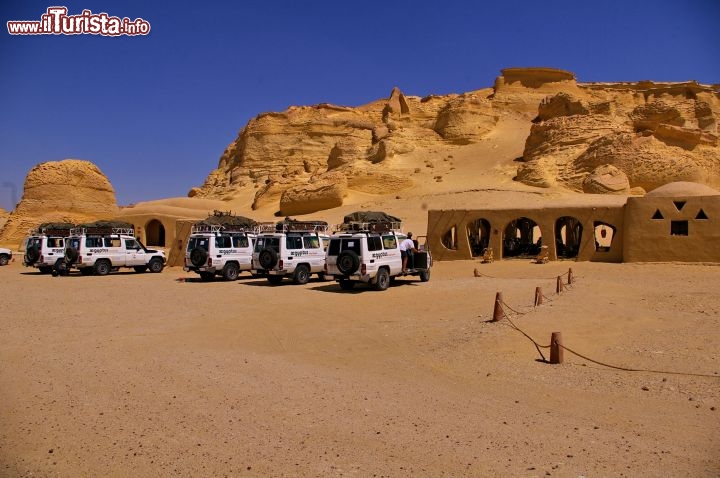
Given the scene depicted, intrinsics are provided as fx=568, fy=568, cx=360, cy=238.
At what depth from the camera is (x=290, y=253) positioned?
19469mm

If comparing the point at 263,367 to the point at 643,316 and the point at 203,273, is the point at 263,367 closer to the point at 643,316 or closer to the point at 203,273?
the point at 643,316

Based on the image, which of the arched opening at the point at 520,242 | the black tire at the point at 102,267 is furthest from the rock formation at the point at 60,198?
the arched opening at the point at 520,242

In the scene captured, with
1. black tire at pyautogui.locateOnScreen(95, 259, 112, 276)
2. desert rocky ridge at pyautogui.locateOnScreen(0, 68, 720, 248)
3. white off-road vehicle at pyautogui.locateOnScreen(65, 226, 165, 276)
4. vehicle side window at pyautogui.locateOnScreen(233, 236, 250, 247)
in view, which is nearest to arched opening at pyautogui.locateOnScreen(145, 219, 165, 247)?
desert rocky ridge at pyautogui.locateOnScreen(0, 68, 720, 248)

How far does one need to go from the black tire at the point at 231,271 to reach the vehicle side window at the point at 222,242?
2.26 feet

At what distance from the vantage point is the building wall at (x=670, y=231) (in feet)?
65.9

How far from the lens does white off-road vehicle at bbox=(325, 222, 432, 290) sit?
653 inches

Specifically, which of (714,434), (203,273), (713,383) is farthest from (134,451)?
(203,273)

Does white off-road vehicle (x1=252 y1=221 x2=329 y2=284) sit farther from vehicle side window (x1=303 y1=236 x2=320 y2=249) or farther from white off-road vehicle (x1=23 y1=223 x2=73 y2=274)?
white off-road vehicle (x1=23 y1=223 x2=73 y2=274)

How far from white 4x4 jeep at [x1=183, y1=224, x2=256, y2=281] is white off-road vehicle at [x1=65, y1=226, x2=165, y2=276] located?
431 cm

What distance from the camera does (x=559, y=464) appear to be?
502 cm

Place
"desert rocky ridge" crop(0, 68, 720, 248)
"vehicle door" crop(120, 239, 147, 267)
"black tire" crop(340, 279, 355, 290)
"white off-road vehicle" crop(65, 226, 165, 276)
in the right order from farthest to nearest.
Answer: "desert rocky ridge" crop(0, 68, 720, 248), "vehicle door" crop(120, 239, 147, 267), "white off-road vehicle" crop(65, 226, 165, 276), "black tire" crop(340, 279, 355, 290)

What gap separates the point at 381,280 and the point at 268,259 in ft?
14.0

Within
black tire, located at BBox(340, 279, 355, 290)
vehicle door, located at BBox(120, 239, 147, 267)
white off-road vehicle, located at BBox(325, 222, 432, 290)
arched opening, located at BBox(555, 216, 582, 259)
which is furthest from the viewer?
arched opening, located at BBox(555, 216, 582, 259)

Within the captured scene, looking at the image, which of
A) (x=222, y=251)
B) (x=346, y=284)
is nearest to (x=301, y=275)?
(x=346, y=284)
